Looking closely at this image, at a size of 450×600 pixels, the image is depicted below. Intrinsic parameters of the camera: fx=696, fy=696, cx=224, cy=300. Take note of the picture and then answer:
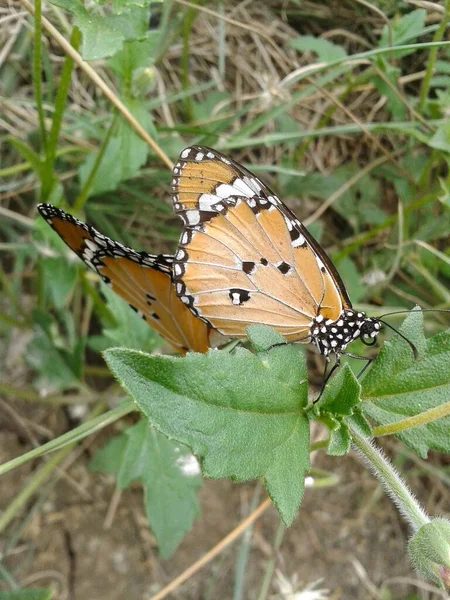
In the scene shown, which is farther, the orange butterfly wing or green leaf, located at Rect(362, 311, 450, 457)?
the orange butterfly wing

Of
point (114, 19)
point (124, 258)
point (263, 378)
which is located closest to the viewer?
point (263, 378)

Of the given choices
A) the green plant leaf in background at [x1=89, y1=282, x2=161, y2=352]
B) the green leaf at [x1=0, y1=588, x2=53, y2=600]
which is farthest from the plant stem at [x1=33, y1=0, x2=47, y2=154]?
the green leaf at [x1=0, y1=588, x2=53, y2=600]

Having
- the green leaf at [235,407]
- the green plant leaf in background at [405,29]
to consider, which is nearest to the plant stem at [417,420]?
the green leaf at [235,407]

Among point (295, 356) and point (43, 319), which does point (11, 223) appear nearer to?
point (43, 319)

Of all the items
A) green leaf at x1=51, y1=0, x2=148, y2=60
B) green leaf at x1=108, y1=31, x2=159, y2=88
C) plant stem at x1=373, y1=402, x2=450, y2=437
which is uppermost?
green leaf at x1=51, y1=0, x2=148, y2=60

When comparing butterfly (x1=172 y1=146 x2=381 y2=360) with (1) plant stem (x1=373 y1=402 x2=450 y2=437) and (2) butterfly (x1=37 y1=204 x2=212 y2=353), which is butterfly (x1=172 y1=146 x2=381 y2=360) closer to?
(2) butterfly (x1=37 y1=204 x2=212 y2=353)

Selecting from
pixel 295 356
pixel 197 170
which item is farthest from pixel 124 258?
pixel 295 356

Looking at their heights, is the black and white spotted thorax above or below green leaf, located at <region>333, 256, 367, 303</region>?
above

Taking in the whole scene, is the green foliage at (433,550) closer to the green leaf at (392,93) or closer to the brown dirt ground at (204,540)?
the brown dirt ground at (204,540)
